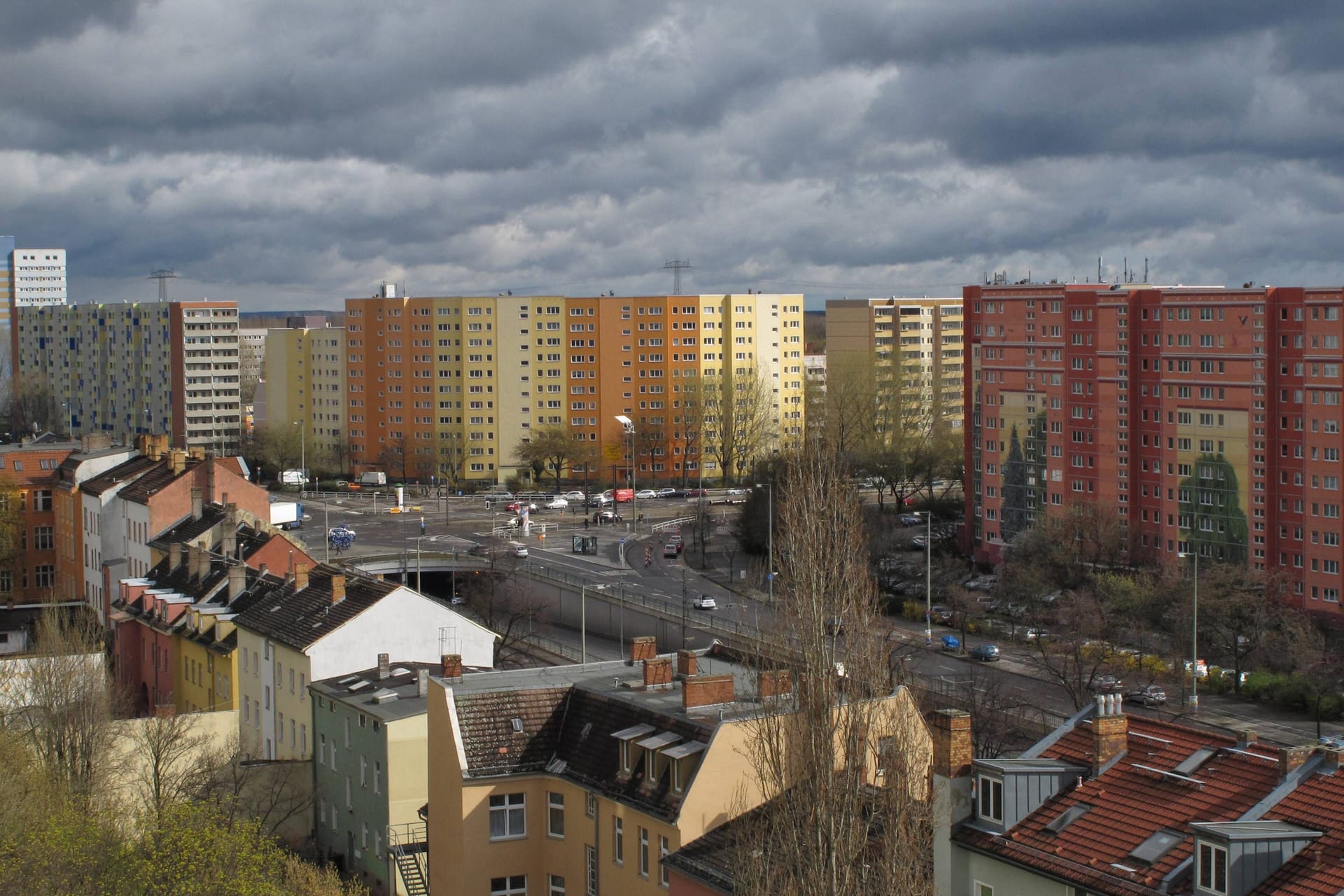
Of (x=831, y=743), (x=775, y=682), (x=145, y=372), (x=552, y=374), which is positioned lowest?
(x=831, y=743)

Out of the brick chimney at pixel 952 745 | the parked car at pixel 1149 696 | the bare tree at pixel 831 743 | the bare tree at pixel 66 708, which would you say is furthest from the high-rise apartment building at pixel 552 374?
the brick chimney at pixel 952 745

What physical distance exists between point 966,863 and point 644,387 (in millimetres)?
101377

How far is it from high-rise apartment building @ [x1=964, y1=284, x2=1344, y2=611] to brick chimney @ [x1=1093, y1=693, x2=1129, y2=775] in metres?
45.3

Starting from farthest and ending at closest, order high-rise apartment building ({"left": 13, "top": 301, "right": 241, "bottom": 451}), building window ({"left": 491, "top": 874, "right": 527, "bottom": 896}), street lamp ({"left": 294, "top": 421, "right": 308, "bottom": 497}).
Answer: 1. high-rise apartment building ({"left": 13, "top": 301, "right": 241, "bottom": 451})
2. street lamp ({"left": 294, "top": 421, "right": 308, "bottom": 497})
3. building window ({"left": 491, "top": 874, "right": 527, "bottom": 896})

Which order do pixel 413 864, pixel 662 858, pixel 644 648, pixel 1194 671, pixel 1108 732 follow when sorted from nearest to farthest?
pixel 1108 732 < pixel 662 858 < pixel 413 864 < pixel 644 648 < pixel 1194 671

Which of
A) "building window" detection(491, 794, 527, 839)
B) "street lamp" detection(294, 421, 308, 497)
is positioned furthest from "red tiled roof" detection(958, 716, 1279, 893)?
"street lamp" detection(294, 421, 308, 497)

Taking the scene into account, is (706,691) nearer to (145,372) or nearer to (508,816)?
(508,816)

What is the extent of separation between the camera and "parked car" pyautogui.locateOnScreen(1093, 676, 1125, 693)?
1859 inches

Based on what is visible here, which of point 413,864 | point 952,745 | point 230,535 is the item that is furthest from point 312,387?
point 952,745

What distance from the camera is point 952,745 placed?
20.4 m

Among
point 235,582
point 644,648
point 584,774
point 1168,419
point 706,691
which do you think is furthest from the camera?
point 1168,419

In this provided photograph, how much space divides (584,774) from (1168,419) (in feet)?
162

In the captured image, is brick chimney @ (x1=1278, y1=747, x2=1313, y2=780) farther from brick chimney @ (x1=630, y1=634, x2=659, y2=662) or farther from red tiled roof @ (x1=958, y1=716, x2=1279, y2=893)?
brick chimney @ (x1=630, y1=634, x2=659, y2=662)

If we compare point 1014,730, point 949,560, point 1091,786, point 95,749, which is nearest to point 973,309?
point 949,560
